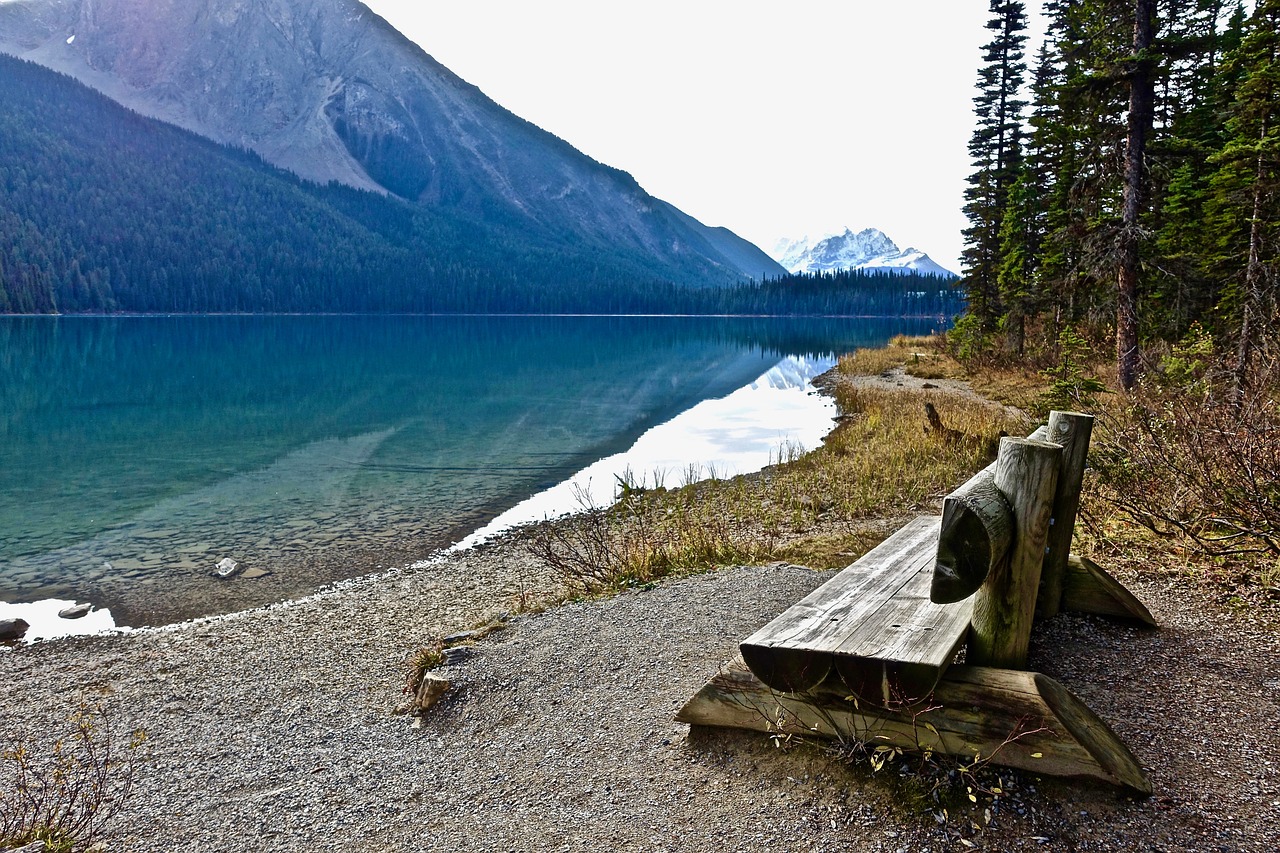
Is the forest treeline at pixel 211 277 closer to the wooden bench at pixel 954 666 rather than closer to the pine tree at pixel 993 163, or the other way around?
the pine tree at pixel 993 163

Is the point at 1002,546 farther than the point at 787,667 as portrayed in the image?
No

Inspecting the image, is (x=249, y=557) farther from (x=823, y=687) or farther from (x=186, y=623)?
(x=823, y=687)

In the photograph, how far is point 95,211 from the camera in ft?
598

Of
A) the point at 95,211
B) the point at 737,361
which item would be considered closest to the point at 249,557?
the point at 737,361

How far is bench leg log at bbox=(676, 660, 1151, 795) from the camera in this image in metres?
3.13

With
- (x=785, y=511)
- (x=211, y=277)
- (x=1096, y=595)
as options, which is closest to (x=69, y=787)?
(x=1096, y=595)

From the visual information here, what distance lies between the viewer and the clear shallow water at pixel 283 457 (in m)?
11.6

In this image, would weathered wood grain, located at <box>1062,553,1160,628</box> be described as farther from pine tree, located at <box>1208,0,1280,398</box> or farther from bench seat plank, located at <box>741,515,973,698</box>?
pine tree, located at <box>1208,0,1280,398</box>

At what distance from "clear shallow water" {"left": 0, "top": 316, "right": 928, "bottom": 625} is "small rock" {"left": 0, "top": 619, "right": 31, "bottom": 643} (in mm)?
923

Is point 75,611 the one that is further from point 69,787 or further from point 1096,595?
point 1096,595

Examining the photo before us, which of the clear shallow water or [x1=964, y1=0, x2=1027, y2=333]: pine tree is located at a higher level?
[x1=964, y1=0, x2=1027, y2=333]: pine tree

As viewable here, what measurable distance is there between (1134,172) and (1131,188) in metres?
0.36

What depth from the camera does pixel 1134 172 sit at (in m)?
15.9

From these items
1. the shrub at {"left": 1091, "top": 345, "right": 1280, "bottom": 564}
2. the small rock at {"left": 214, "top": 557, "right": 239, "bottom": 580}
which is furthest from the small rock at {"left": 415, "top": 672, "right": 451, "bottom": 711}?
the small rock at {"left": 214, "top": 557, "right": 239, "bottom": 580}
